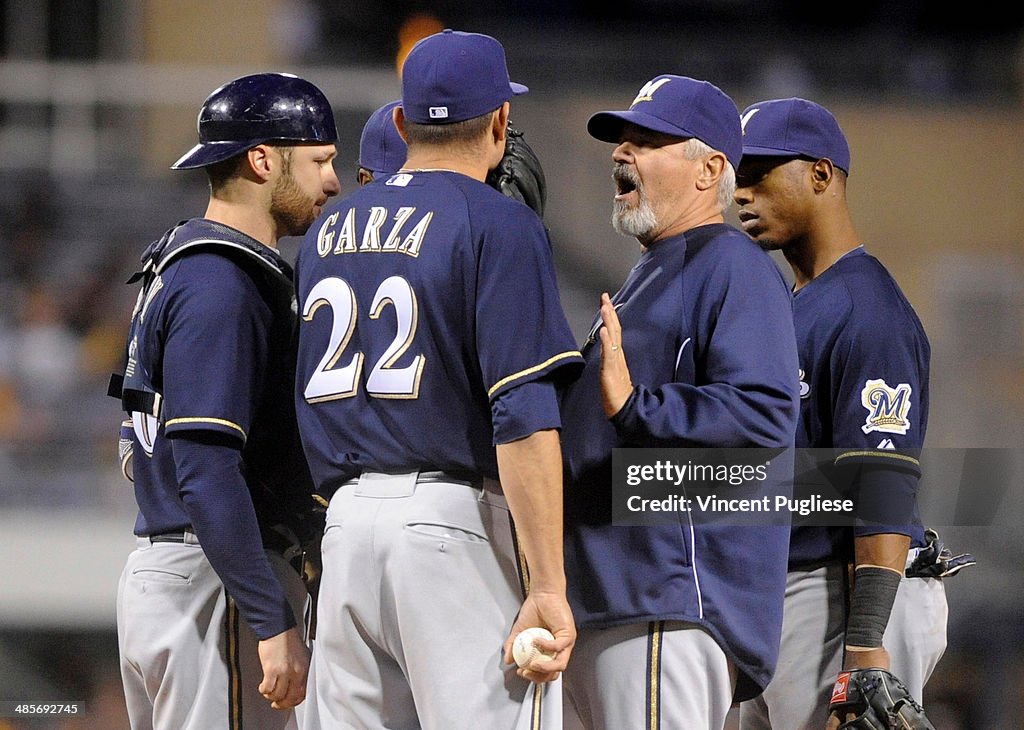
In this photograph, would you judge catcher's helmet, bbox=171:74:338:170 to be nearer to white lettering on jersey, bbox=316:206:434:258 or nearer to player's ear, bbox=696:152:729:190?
white lettering on jersey, bbox=316:206:434:258

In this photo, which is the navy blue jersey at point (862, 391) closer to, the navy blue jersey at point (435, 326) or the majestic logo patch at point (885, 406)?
the majestic logo patch at point (885, 406)

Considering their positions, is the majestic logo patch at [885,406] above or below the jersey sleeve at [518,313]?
below

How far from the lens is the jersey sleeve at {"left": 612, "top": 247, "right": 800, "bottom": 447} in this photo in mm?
1561

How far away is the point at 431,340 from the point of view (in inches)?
61.3

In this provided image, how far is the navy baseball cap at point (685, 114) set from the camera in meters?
1.73

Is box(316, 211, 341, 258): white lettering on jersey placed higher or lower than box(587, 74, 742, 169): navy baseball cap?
lower

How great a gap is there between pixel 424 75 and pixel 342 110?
9.66 feet

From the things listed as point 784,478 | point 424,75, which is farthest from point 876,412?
point 424,75

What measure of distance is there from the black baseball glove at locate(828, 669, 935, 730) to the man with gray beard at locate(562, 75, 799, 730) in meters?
0.20

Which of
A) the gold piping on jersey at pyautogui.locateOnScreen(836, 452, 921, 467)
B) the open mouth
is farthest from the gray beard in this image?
the gold piping on jersey at pyautogui.locateOnScreen(836, 452, 921, 467)

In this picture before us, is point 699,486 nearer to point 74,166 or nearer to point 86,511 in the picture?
point 86,511

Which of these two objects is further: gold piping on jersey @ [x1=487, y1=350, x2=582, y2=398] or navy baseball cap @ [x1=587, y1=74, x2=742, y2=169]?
navy baseball cap @ [x1=587, y1=74, x2=742, y2=169]

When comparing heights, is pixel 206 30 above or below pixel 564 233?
above

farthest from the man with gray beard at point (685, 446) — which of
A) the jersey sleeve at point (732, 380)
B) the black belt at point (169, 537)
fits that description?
the black belt at point (169, 537)
